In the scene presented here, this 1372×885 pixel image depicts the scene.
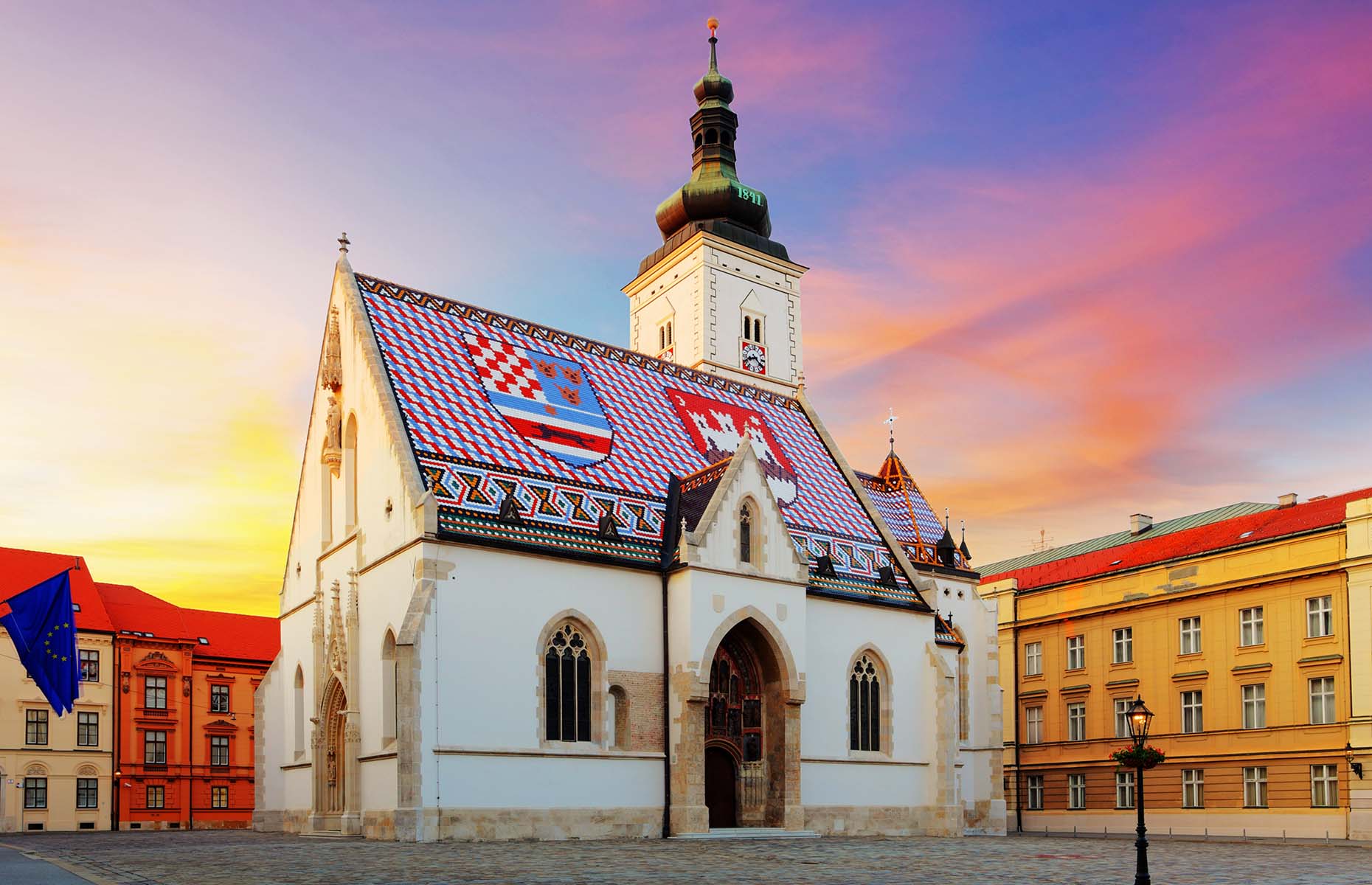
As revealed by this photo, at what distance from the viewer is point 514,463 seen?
26531 mm

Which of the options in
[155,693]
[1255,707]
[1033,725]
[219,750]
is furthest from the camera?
[219,750]

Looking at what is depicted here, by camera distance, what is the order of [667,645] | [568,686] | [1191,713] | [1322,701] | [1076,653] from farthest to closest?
[1076,653]
[1191,713]
[1322,701]
[667,645]
[568,686]

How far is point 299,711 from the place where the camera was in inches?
1198

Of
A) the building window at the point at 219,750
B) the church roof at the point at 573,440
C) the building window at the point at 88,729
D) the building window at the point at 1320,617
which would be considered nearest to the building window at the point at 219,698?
the building window at the point at 219,750

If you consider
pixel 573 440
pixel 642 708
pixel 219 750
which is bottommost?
pixel 219 750

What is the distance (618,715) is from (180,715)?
28.7 meters

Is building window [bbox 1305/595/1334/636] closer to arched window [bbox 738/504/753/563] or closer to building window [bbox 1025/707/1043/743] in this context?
building window [bbox 1025/707/1043/743]

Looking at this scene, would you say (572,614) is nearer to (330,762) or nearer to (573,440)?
(573,440)

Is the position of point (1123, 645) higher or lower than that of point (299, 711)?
higher

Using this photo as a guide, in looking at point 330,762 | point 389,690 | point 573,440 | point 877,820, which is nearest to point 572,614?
point 389,690

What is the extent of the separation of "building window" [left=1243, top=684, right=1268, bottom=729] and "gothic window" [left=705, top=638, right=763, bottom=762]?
676 inches

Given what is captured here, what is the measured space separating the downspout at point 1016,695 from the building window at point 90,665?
1304 inches

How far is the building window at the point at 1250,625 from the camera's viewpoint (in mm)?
37250

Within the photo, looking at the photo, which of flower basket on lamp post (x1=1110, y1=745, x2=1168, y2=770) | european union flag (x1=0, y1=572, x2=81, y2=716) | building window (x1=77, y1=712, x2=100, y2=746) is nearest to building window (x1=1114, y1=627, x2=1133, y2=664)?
flower basket on lamp post (x1=1110, y1=745, x2=1168, y2=770)
